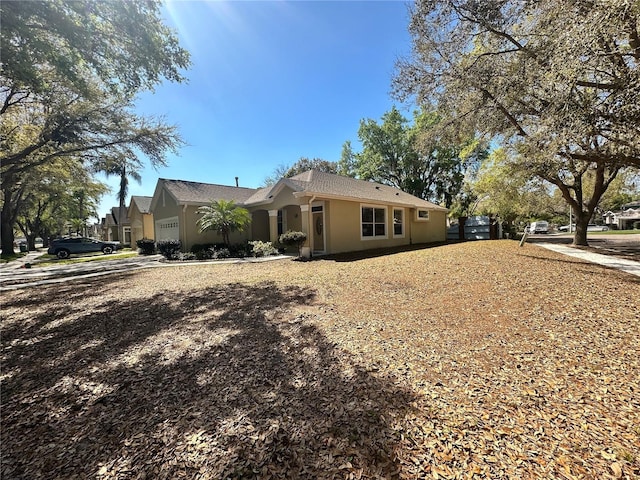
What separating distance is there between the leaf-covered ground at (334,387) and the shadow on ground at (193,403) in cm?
→ 1

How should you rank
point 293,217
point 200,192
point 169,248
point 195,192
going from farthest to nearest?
1. point 200,192
2. point 195,192
3. point 293,217
4. point 169,248

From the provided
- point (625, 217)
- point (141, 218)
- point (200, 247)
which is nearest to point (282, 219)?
point (200, 247)

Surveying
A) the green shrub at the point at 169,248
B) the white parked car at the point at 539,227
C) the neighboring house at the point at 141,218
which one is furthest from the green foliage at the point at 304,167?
the white parked car at the point at 539,227

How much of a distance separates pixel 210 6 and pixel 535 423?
10023mm

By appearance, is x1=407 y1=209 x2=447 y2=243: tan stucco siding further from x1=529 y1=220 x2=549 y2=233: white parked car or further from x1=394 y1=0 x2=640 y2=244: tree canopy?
x1=529 y1=220 x2=549 y2=233: white parked car

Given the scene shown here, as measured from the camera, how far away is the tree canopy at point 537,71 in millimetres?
4941

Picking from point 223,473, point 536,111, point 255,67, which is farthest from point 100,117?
point 536,111

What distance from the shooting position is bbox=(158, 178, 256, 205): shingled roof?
1595 cm

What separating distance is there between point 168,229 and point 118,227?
2235 cm

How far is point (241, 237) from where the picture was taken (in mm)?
17031

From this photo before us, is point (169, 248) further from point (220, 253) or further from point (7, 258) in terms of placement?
point (7, 258)

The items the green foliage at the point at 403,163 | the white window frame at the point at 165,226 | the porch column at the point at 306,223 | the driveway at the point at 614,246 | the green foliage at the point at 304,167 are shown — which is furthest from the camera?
the green foliage at the point at 304,167

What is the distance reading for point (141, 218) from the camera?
2294cm

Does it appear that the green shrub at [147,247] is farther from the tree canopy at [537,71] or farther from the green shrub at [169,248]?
the tree canopy at [537,71]
